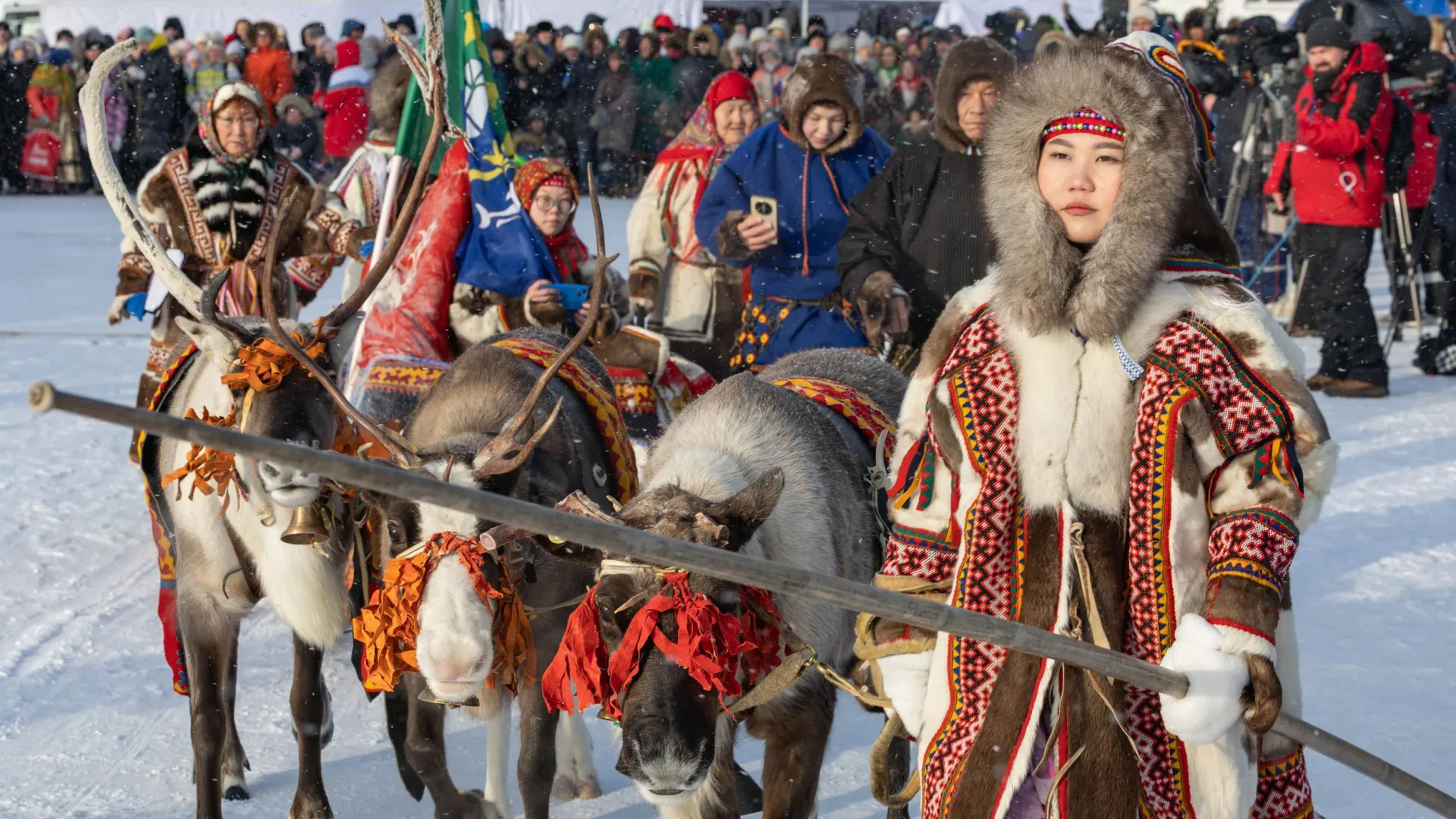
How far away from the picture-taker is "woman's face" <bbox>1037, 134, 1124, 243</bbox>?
2295 millimetres

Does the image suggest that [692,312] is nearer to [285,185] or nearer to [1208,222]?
[285,185]

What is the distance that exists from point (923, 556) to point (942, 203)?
273 centimetres

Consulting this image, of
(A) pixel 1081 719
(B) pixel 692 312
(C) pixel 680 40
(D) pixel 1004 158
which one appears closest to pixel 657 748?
(A) pixel 1081 719

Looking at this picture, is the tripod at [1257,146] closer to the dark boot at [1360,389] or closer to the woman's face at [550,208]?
the dark boot at [1360,389]

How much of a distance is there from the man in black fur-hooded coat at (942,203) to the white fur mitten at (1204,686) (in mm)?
2924

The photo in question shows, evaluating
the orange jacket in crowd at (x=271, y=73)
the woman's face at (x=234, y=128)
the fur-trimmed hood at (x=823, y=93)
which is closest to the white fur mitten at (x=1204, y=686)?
the fur-trimmed hood at (x=823, y=93)

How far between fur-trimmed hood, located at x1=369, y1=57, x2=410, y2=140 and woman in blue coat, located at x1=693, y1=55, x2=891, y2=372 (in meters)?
2.56

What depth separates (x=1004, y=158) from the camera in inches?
94.2

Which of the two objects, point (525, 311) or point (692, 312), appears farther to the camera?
point (692, 312)

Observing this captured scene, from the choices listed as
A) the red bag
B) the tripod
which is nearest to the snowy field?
the tripod

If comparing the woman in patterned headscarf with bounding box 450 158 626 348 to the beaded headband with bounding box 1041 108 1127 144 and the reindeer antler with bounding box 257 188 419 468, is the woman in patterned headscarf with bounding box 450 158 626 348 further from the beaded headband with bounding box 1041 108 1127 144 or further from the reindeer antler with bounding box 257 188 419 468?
the beaded headband with bounding box 1041 108 1127 144

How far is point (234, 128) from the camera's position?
17.4 feet

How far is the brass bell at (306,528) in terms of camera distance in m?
3.70

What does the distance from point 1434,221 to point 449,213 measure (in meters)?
7.55
